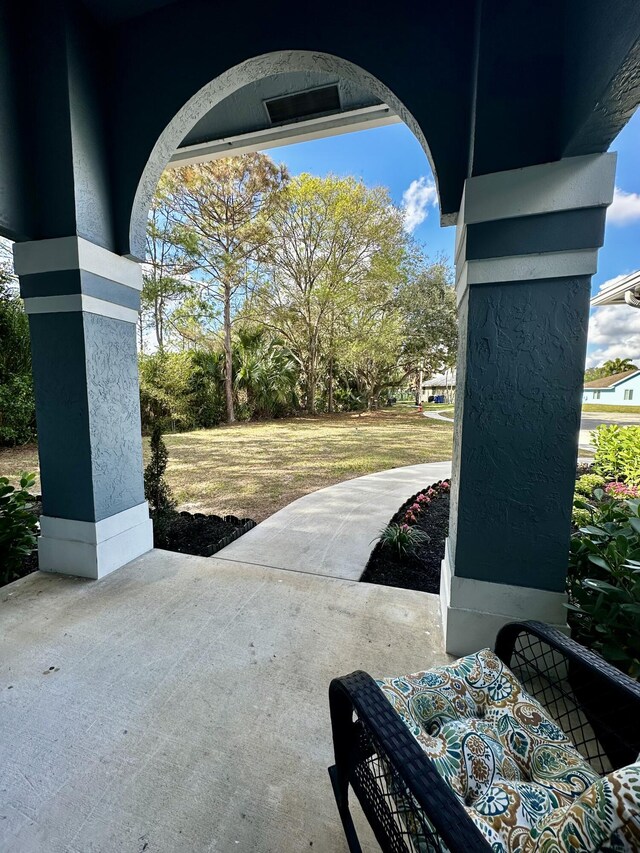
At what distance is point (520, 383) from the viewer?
174cm

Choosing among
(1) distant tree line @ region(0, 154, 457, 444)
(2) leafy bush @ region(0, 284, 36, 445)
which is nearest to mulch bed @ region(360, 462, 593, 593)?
(2) leafy bush @ region(0, 284, 36, 445)

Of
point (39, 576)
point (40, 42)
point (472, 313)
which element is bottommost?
point (39, 576)

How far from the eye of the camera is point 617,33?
110 centimetres

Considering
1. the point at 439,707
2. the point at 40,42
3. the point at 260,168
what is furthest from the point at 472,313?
the point at 260,168

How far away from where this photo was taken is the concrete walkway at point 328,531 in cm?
280

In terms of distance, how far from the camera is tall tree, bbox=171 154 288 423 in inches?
412

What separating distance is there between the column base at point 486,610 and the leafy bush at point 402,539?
0.97 m

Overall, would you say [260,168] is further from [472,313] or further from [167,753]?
[167,753]

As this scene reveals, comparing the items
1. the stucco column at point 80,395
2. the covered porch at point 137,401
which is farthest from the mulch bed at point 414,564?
the stucco column at point 80,395

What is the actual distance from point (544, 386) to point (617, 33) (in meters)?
1.15

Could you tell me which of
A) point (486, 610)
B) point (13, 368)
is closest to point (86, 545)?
point (486, 610)

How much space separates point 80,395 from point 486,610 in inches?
108

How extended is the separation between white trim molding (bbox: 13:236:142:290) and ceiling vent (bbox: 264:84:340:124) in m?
1.79

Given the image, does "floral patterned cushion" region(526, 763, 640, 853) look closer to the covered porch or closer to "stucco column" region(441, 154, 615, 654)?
the covered porch
